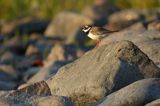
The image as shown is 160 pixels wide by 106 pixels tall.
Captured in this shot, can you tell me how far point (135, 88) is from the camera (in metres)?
7.39

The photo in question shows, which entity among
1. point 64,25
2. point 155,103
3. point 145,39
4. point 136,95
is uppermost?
point 64,25

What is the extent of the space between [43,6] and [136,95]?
1691 cm

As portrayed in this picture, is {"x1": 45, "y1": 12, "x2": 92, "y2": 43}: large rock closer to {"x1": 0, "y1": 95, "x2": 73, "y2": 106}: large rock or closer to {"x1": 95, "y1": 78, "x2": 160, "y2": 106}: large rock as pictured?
{"x1": 0, "y1": 95, "x2": 73, "y2": 106}: large rock

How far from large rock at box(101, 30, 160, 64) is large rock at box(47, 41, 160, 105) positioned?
1.04 m

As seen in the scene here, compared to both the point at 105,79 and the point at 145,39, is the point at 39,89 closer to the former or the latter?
the point at 105,79

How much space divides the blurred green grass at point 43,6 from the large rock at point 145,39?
1126cm

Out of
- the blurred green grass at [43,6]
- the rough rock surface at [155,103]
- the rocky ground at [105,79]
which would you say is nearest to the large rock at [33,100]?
the rocky ground at [105,79]

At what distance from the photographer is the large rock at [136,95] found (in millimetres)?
7215

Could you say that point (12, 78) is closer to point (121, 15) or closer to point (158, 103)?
point (158, 103)

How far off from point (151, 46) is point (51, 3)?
1451cm

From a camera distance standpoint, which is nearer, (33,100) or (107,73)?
(33,100)

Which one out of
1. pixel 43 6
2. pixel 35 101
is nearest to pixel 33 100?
pixel 35 101

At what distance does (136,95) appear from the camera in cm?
725

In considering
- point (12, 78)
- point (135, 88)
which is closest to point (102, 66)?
point (135, 88)
